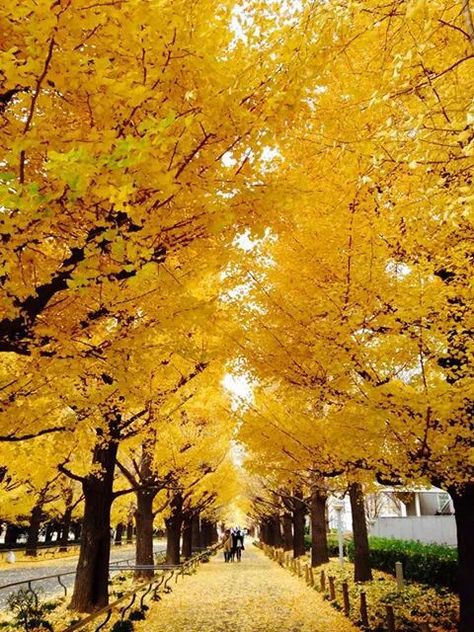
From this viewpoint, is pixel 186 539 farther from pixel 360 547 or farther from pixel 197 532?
pixel 360 547

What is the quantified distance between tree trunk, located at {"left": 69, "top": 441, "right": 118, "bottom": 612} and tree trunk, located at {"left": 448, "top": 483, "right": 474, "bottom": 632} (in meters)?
6.05

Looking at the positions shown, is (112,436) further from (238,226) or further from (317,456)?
(238,226)

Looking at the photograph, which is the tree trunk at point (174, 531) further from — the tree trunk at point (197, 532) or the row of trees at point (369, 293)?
the tree trunk at point (197, 532)

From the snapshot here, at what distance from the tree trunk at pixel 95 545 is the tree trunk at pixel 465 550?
6050 mm

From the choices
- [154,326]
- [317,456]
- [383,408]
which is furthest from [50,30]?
[317,456]

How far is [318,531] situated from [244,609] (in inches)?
316

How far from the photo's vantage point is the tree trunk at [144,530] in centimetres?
1505

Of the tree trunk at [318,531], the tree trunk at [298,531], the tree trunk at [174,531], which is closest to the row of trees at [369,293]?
the tree trunk at [318,531]

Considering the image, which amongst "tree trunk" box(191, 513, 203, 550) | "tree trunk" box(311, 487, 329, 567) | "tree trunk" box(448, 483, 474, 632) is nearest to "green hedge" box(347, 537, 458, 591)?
"tree trunk" box(311, 487, 329, 567)

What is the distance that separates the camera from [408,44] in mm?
4508

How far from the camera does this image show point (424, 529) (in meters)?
24.3

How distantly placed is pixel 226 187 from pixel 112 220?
35.4 inches

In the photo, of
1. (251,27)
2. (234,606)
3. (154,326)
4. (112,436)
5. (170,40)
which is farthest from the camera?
(234,606)

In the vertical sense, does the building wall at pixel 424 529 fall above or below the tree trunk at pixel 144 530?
below
